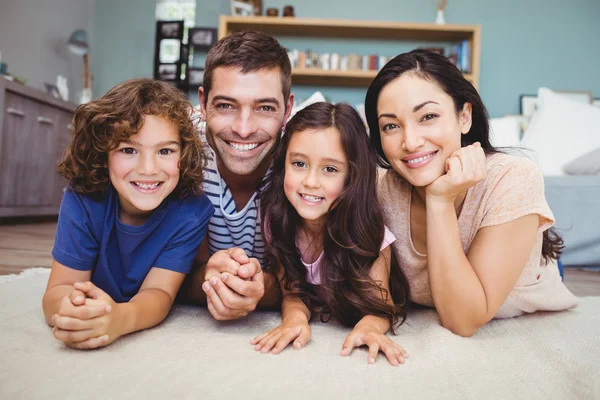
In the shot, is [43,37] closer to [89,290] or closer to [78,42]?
[78,42]

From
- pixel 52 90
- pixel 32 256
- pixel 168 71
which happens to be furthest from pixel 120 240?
pixel 168 71

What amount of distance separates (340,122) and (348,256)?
0.37 metres

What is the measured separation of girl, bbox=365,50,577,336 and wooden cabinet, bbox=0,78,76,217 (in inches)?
102

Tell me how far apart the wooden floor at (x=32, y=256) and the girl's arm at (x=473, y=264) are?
1081mm

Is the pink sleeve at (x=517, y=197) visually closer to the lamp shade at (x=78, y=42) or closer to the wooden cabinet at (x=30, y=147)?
the wooden cabinet at (x=30, y=147)

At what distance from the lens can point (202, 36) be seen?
4664 mm

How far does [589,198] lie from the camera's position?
2.61 metres

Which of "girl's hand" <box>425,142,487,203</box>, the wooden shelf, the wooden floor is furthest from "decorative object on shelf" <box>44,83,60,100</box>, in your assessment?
"girl's hand" <box>425,142,487,203</box>

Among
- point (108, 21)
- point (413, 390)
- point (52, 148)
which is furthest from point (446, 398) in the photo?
point (108, 21)

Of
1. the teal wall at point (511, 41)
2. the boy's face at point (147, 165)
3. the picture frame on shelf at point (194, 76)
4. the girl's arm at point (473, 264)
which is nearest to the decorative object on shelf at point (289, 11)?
the teal wall at point (511, 41)

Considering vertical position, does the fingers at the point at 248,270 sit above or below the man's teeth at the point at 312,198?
below

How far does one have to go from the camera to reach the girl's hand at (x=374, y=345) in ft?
3.04

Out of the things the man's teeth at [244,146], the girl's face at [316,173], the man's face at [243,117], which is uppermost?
the man's face at [243,117]

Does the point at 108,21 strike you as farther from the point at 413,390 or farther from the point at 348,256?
the point at 413,390
